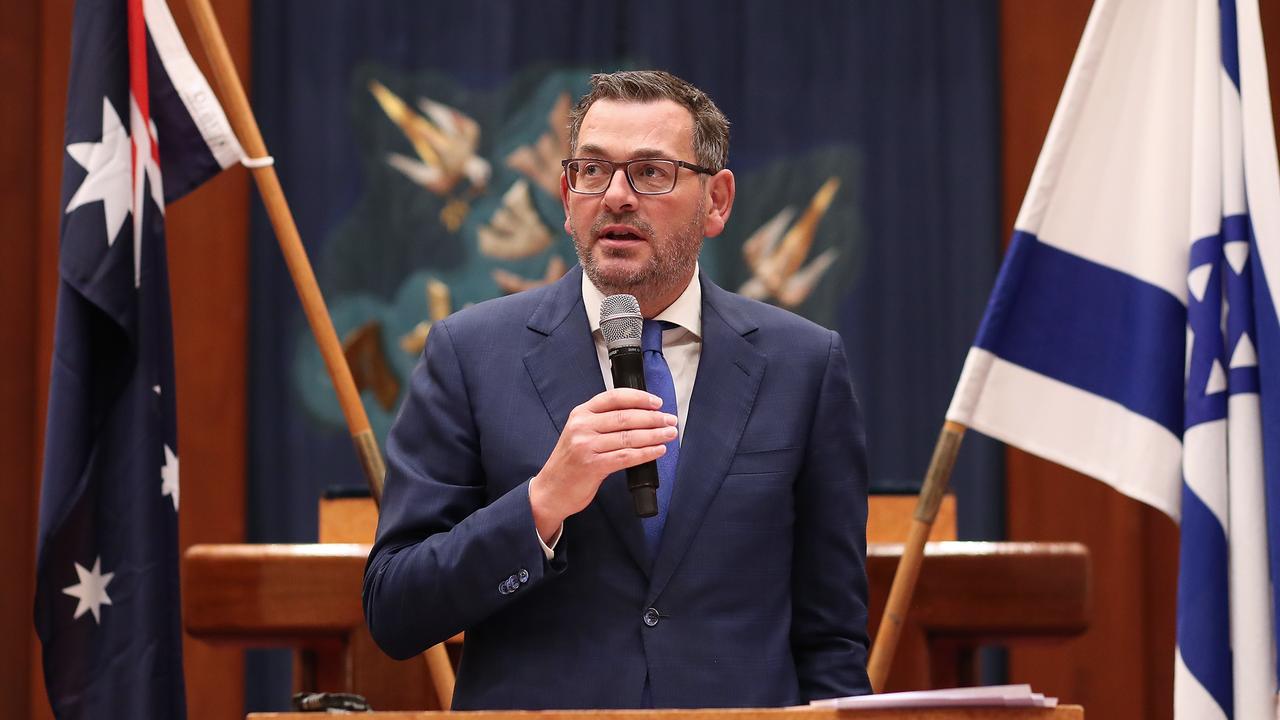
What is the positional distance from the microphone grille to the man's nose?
16 cm

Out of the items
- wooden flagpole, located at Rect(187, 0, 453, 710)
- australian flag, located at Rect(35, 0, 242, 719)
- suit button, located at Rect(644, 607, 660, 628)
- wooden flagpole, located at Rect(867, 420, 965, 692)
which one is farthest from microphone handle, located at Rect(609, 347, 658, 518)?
australian flag, located at Rect(35, 0, 242, 719)

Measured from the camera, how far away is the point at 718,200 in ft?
7.04

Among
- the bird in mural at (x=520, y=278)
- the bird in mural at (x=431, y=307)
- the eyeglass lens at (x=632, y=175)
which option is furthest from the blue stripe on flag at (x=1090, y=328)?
the bird in mural at (x=431, y=307)

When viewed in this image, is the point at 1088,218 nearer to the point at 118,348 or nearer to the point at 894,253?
the point at 118,348

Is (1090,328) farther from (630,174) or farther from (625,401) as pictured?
(625,401)

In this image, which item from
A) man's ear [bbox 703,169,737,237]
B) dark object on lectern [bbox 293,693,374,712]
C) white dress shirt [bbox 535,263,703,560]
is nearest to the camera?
dark object on lectern [bbox 293,693,374,712]

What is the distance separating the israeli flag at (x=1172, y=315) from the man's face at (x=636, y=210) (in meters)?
0.79

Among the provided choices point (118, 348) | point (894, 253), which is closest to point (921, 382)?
point (894, 253)

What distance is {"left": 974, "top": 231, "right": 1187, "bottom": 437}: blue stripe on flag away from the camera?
7.87 feet

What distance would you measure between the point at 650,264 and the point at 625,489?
1.07ft

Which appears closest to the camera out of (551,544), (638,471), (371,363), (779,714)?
(779,714)

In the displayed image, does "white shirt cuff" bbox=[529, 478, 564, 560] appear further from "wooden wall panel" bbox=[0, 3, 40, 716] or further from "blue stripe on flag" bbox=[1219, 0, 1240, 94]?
"wooden wall panel" bbox=[0, 3, 40, 716]

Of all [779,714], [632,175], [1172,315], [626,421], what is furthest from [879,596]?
[779,714]

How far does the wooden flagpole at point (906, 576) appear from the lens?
2461mm
